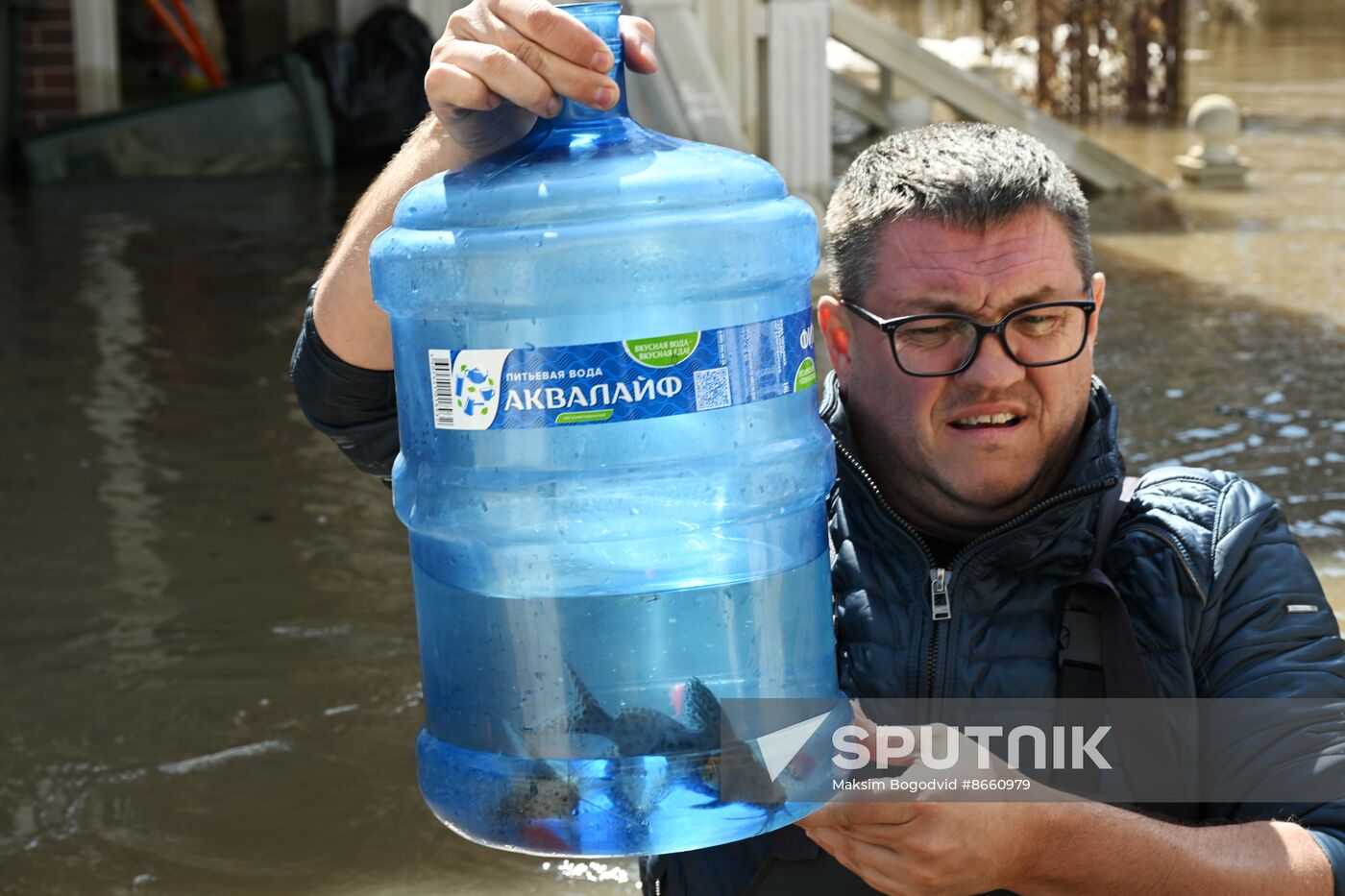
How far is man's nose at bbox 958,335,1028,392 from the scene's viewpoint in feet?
7.72

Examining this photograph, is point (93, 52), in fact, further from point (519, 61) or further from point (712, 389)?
point (712, 389)

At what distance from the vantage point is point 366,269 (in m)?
2.49

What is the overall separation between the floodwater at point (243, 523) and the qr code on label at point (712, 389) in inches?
84.8

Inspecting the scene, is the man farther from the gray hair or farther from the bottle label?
the bottle label

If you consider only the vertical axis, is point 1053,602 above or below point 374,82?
below

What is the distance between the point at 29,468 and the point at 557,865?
345cm

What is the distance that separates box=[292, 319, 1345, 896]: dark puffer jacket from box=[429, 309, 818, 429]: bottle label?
0.61 meters

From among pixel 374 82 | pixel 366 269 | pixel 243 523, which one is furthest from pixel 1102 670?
pixel 374 82

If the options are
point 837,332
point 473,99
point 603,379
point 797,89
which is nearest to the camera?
point 603,379

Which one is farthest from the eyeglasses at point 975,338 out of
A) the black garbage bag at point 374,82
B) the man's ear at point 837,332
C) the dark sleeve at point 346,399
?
the black garbage bag at point 374,82

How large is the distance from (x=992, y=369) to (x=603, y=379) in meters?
0.70

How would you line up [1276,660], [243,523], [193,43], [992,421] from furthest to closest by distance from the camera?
1. [193,43]
2. [243,523]
3. [992,421]
4. [1276,660]

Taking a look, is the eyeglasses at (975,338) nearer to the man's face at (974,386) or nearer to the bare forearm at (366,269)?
the man's face at (974,386)

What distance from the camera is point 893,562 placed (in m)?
2.47
